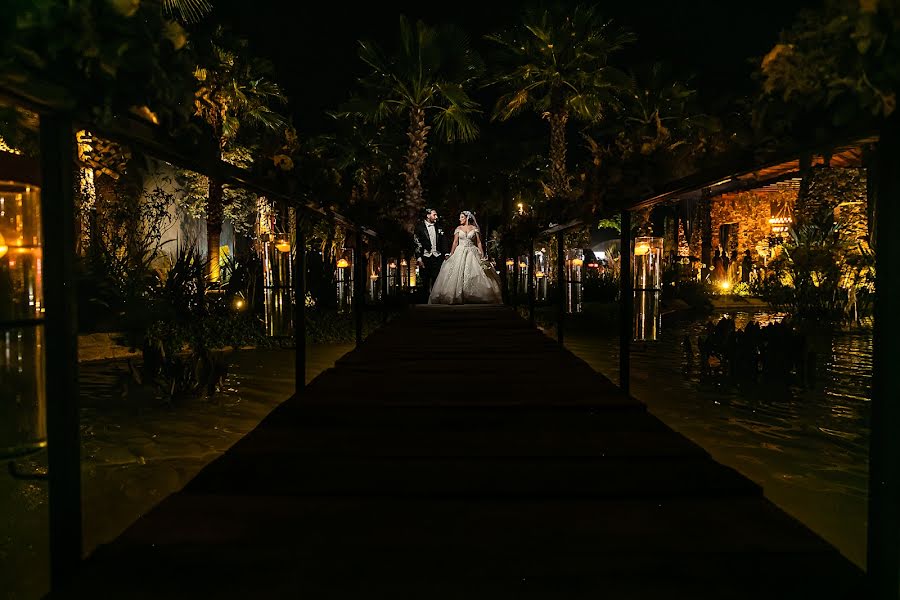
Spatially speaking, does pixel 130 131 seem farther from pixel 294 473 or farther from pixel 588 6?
pixel 588 6

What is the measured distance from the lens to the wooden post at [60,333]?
1.84 metres

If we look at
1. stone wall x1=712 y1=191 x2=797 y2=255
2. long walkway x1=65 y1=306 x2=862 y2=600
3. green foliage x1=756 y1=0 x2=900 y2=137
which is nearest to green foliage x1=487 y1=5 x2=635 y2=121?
stone wall x1=712 y1=191 x2=797 y2=255

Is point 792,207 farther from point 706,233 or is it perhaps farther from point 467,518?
point 467,518

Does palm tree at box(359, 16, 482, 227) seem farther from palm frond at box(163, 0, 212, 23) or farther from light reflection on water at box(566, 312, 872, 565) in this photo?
light reflection on water at box(566, 312, 872, 565)

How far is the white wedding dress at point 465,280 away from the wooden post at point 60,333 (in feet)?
36.7

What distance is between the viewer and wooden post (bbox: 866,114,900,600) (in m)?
1.62

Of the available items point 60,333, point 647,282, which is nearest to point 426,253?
point 647,282

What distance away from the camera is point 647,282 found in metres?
8.61

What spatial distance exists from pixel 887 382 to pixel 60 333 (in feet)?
7.12

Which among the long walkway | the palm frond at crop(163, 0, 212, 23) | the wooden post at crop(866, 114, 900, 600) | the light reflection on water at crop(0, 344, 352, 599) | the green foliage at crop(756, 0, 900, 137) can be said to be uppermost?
the palm frond at crop(163, 0, 212, 23)

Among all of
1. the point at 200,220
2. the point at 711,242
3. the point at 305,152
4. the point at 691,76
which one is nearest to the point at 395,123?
the point at 200,220

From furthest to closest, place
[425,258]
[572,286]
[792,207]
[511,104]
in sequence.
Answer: [425,258] < [511,104] < [792,207] < [572,286]

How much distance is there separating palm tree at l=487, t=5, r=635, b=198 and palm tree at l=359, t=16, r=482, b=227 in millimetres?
1239

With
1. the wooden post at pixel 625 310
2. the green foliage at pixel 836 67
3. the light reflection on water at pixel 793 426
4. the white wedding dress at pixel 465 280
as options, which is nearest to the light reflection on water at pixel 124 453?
the wooden post at pixel 625 310
